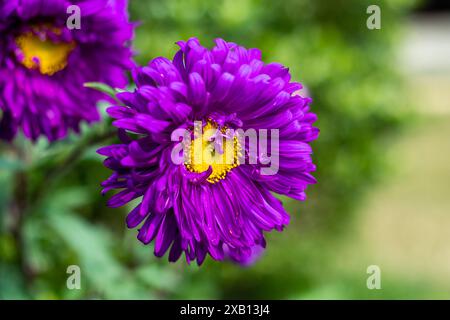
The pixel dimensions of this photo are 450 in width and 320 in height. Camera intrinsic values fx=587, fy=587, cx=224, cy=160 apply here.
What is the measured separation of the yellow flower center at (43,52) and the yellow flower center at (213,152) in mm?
252

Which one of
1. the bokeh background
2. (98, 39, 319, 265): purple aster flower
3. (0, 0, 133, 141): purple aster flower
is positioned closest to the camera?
(98, 39, 319, 265): purple aster flower

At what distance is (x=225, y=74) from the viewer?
607mm

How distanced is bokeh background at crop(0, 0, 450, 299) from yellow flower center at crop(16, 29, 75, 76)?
4.6 inches

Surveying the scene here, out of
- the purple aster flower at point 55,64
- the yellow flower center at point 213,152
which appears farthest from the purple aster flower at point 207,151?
the purple aster flower at point 55,64

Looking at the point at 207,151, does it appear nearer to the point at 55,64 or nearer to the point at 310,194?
the point at 55,64

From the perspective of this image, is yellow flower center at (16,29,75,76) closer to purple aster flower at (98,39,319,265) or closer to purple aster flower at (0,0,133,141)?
purple aster flower at (0,0,133,141)

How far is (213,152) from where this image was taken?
0.72m

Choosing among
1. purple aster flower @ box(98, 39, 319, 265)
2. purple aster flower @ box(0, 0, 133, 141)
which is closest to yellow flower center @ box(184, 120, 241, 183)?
purple aster flower @ box(98, 39, 319, 265)

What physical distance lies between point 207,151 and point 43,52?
11.3 inches

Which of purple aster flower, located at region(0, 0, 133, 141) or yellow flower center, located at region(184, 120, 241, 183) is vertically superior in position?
purple aster flower, located at region(0, 0, 133, 141)

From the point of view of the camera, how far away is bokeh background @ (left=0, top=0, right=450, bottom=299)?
3.68ft

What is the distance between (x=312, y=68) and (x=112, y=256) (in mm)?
1093
